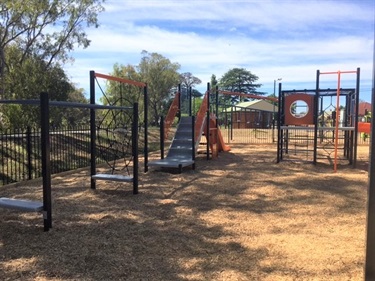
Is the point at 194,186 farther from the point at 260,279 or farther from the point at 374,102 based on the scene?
the point at 374,102

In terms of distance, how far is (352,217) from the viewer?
5.20 metres

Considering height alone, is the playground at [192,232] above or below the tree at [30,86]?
below

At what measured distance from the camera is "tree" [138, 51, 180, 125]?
3800cm

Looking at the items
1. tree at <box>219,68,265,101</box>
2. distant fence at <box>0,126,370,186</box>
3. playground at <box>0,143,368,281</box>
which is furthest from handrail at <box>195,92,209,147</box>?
tree at <box>219,68,265,101</box>

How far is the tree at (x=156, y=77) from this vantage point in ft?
125

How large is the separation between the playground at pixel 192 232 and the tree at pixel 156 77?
100 feet

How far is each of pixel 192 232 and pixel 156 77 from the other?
34419 mm

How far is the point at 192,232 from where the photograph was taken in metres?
4.64

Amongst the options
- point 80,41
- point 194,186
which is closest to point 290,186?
point 194,186

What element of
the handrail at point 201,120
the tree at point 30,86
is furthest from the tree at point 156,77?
the handrail at point 201,120

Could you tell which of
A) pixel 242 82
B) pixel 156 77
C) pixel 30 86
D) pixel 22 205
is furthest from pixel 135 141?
pixel 242 82

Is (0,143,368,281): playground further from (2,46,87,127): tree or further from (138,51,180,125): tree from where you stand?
(138,51,180,125): tree

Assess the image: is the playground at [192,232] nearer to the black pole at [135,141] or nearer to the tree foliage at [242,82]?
the black pole at [135,141]

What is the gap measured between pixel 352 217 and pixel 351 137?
5.87m
